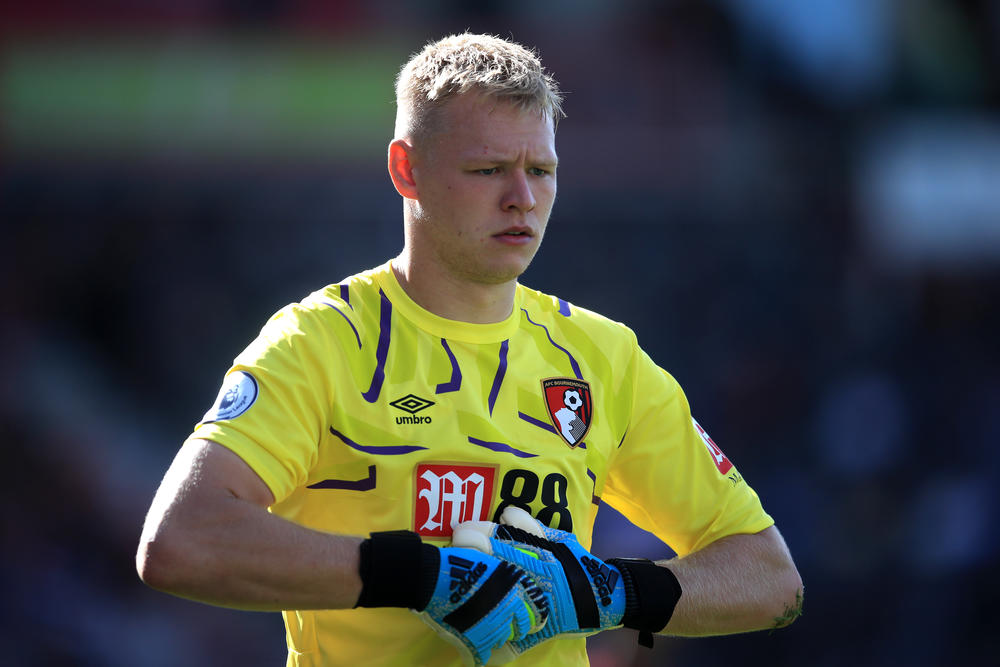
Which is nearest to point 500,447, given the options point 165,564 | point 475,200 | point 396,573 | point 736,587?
point 396,573

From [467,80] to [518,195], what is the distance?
1.04 feet

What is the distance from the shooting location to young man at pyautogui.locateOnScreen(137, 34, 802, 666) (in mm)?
2350

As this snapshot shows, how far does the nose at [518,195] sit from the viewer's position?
8.82 feet

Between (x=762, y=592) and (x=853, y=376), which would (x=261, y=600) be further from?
(x=853, y=376)

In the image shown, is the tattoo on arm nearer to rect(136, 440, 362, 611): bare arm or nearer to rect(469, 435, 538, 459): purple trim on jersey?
rect(469, 435, 538, 459): purple trim on jersey

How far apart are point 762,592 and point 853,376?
791cm

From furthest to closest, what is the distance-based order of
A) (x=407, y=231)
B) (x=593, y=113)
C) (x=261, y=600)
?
(x=593, y=113) < (x=407, y=231) < (x=261, y=600)

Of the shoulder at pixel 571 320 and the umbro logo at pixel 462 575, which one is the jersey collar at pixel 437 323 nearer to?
the shoulder at pixel 571 320

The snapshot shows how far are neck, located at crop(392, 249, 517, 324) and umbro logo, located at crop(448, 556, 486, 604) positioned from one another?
0.69 m

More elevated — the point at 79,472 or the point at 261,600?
the point at 261,600

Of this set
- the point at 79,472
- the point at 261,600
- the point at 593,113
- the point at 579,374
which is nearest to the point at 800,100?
the point at 593,113

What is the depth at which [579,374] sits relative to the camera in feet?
9.51

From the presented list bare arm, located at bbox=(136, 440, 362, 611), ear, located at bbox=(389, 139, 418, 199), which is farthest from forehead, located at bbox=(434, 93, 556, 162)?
bare arm, located at bbox=(136, 440, 362, 611)

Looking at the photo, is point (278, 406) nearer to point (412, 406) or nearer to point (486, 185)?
point (412, 406)
